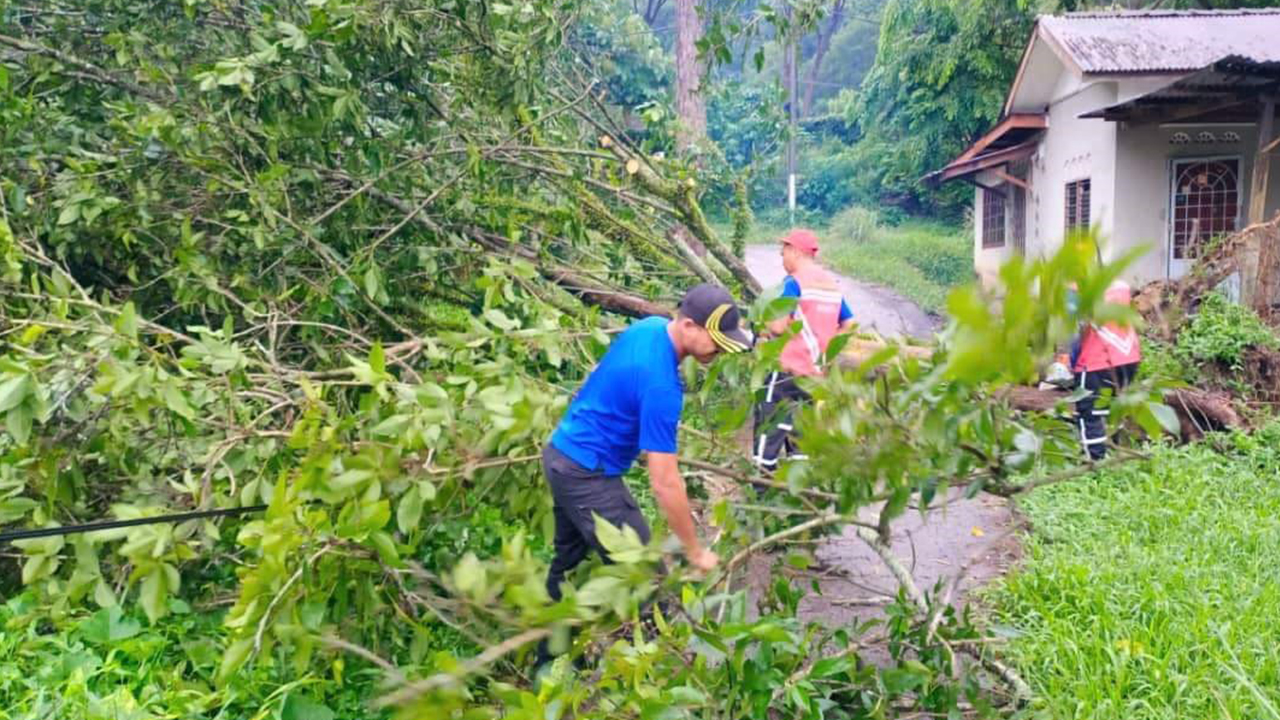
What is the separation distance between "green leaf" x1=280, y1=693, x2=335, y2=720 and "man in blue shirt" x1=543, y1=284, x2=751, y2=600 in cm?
95

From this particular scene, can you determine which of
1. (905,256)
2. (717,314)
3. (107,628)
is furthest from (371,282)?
(905,256)

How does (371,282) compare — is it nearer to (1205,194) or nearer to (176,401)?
(176,401)

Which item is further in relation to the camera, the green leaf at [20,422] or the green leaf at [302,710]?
the green leaf at [302,710]

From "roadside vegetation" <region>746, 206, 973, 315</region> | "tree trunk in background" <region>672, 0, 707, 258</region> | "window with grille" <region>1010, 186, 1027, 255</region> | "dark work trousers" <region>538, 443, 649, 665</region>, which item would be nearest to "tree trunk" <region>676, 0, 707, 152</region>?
"tree trunk in background" <region>672, 0, 707, 258</region>

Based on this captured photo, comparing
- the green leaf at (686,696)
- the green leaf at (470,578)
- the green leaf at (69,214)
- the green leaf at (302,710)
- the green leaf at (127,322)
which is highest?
the green leaf at (69,214)

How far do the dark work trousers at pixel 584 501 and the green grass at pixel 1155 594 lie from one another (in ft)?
4.65

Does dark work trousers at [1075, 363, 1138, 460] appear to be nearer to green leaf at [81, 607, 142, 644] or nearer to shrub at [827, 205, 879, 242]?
green leaf at [81, 607, 142, 644]

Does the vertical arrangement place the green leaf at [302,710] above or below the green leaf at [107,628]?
below

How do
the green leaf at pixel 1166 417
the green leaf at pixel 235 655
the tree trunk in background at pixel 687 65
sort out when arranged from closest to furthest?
the green leaf at pixel 1166 417 < the green leaf at pixel 235 655 < the tree trunk in background at pixel 687 65

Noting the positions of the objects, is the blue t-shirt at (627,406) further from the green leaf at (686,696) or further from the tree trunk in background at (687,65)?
the tree trunk in background at (687,65)

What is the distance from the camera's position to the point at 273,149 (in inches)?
188

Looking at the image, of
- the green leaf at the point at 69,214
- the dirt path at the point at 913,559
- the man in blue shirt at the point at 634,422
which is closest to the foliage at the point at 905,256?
the dirt path at the point at 913,559

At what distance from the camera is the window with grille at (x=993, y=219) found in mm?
17859

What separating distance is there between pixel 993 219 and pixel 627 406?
1648 centimetres
